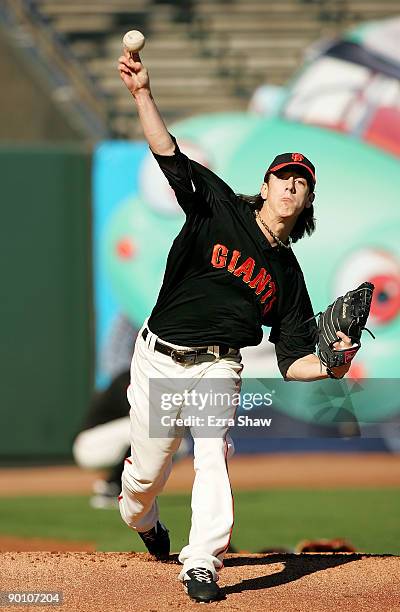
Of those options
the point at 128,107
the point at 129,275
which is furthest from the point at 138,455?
the point at 128,107

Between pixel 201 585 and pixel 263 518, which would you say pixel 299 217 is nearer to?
pixel 201 585

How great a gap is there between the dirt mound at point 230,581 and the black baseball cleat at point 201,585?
4 centimetres

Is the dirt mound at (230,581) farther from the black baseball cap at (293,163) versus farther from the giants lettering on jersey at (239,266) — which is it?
the black baseball cap at (293,163)

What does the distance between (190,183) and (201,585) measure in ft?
4.33

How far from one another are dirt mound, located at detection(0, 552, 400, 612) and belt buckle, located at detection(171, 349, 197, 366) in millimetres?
782

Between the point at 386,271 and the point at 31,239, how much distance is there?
292 centimetres

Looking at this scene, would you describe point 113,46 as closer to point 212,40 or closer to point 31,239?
point 212,40

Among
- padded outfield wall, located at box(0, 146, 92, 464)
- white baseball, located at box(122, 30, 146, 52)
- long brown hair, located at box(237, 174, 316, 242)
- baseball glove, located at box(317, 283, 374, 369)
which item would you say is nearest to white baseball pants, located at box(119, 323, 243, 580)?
baseball glove, located at box(317, 283, 374, 369)

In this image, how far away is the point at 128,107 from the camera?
1238 centimetres

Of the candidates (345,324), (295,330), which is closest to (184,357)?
(295,330)

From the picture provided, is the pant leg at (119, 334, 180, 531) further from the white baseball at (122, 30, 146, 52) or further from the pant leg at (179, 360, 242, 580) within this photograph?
the white baseball at (122, 30, 146, 52)

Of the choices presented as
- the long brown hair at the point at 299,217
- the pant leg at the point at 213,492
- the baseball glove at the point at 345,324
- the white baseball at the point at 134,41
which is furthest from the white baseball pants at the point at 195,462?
the white baseball at the point at 134,41

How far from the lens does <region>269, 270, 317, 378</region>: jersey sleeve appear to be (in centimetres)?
401

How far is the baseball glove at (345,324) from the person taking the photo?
3.77 m
